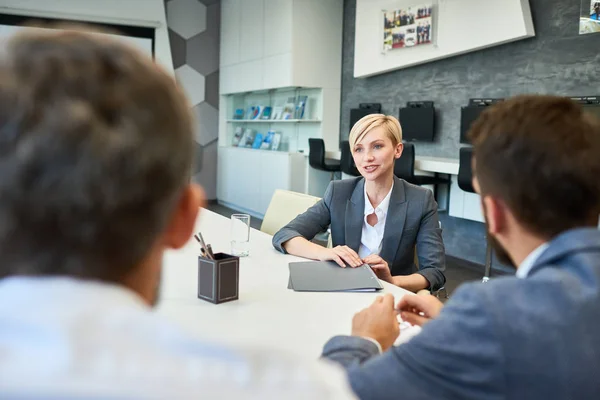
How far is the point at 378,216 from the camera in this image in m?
2.34

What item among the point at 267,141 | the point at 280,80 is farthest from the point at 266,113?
the point at 280,80

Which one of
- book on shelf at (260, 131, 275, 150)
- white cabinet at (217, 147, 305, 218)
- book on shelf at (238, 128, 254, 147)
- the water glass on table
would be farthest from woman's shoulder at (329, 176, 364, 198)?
book on shelf at (238, 128, 254, 147)

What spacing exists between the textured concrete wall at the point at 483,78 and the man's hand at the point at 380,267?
3.08 metres

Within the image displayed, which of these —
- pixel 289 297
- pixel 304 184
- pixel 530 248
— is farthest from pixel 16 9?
pixel 530 248

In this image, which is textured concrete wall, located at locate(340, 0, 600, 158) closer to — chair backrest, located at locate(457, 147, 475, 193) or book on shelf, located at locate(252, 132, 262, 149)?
chair backrest, located at locate(457, 147, 475, 193)

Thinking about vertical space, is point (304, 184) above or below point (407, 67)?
below

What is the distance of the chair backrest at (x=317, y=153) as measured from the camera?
625 centimetres

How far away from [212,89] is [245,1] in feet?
4.72

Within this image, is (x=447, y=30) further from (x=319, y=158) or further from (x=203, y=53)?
(x=203, y=53)

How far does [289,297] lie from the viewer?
165 centimetres

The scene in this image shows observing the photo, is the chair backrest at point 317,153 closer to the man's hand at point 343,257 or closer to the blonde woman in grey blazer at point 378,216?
the blonde woman in grey blazer at point 378,216

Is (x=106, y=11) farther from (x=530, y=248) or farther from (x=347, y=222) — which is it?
(x=530, y=248)

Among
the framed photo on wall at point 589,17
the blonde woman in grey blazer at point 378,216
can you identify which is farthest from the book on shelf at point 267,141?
the blonde woman in grey blazer at point 378,216

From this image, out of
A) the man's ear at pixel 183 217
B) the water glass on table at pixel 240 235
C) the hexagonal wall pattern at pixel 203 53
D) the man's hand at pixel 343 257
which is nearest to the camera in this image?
the man's ear at pixel 183 217
